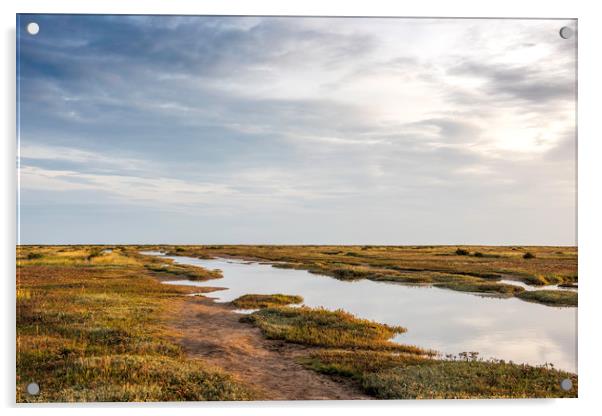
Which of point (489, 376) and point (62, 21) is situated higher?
point (62, 21)

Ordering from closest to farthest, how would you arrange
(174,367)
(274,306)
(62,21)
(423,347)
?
(174,367) < (62,21) < (423,347) < (274,306)

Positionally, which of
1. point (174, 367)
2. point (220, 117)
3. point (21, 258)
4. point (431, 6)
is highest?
point (431, 6)

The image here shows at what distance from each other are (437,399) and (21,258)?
36.4 ft

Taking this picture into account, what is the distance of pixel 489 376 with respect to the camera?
33.6ft

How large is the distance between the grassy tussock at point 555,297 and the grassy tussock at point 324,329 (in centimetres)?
375

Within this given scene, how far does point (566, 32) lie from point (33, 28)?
14.3 meters

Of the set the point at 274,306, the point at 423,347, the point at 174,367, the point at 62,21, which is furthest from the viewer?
the point at 274,306

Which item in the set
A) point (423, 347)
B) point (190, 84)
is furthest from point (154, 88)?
point (423, 347)

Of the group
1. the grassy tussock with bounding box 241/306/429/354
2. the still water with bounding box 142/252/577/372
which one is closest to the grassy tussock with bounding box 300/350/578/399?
the still water with bounding box 142/252/577/372

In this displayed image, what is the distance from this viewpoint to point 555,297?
11.2 m

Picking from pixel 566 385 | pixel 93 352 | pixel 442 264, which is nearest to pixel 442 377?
pixel 566 385

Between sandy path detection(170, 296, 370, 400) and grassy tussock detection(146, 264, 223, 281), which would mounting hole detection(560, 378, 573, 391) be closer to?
sandy path detection(170, 296, 370, 400)

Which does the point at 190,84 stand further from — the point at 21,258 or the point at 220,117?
the point at 21,258

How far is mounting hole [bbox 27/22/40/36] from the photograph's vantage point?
1069 centimetres
